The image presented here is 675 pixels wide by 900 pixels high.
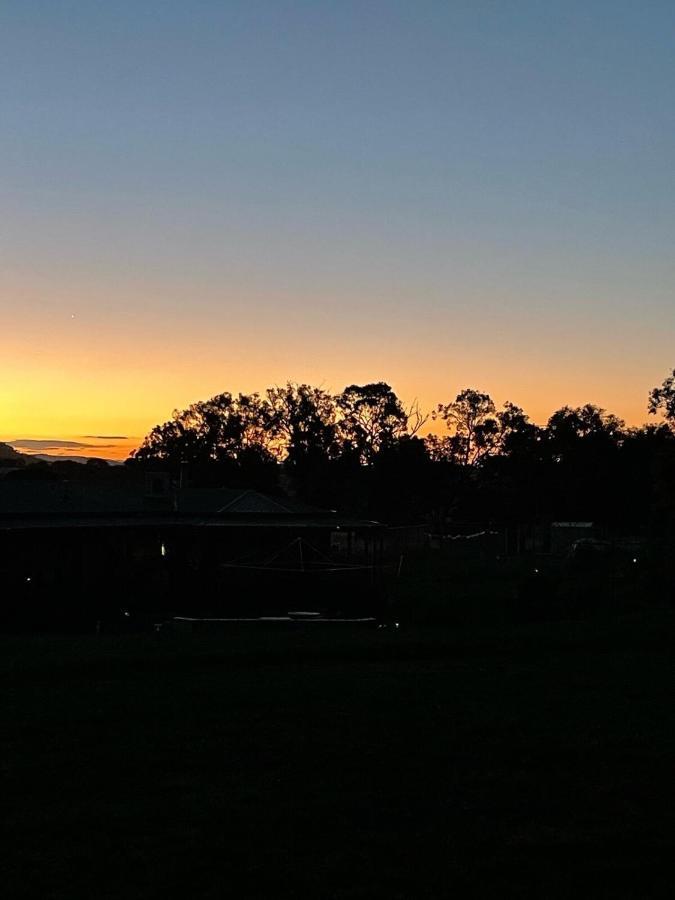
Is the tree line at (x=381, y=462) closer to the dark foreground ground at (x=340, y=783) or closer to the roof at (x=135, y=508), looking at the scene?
Answer: the roof at (x=135, y=508)

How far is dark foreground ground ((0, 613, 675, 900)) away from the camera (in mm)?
7266

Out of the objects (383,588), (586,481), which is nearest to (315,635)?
(383,588)

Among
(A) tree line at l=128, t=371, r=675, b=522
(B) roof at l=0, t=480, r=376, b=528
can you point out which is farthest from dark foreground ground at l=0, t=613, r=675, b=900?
(A) tree line at l=128, t=371, r=675, b=522

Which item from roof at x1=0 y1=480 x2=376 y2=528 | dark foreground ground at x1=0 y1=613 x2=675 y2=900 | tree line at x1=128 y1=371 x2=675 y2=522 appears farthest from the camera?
tree line at x1=128 y1=371 x2=675 y2=522

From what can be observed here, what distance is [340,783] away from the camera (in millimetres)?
9742

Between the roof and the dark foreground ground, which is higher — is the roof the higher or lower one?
the higher one

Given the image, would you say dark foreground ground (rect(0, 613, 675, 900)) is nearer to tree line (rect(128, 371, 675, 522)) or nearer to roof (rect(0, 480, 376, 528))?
roof (rect(0, 480, 376, 528))

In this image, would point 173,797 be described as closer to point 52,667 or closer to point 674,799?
point 674,799

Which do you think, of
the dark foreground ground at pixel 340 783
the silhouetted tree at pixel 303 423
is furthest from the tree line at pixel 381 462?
the dark foreground ground at pixel 340 783

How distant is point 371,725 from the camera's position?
12547 mm

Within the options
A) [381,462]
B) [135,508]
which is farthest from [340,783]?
[381,462]

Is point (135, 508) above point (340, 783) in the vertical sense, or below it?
above

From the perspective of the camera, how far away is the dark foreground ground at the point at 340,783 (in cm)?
727

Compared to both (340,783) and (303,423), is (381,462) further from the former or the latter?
(340,783)
